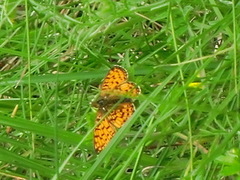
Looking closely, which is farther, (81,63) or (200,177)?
(81,63)

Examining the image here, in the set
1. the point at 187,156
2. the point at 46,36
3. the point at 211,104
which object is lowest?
the point at 187,156

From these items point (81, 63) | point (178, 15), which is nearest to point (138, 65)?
point (178, 15)

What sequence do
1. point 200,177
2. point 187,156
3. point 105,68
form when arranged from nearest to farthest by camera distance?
point 200,177 → point 187,156 → point 105,68

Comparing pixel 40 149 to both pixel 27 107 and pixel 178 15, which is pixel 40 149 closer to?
pixel 27 107

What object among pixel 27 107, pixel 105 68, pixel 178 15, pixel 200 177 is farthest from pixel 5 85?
pixel 200 177

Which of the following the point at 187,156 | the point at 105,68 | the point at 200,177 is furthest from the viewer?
the point at 105,68

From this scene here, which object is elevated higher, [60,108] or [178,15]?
[178,15]
